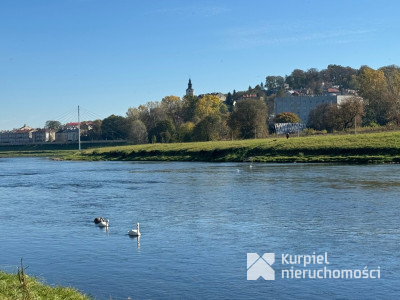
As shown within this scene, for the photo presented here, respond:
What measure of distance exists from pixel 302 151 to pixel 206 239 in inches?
2151

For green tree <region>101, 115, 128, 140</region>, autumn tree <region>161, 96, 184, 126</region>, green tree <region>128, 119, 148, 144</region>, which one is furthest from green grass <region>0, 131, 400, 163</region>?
green tree <region>101, 115, 128, 140</region>

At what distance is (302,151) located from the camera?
242 feet

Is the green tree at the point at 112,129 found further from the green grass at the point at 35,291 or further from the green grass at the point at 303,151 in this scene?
the green grass at the point at 35,291

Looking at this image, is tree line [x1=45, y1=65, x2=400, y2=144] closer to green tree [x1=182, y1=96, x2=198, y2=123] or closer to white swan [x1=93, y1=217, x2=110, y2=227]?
green tree [x1=182, y1=96, x2=198, y2=123]

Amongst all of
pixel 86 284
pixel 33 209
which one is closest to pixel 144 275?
pixel 86 284

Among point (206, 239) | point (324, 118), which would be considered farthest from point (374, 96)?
point (206, 239)

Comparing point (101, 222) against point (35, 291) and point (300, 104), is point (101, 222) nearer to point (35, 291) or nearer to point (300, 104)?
point (35, 291)

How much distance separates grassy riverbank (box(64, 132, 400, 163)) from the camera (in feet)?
214

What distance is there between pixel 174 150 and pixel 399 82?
5966cm

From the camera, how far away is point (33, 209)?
30.6 m
